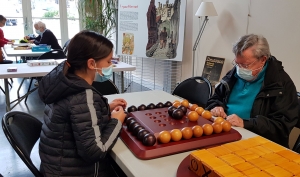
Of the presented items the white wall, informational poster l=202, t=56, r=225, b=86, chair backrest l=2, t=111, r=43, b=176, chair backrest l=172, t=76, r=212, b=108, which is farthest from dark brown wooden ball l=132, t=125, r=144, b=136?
informational poster l=202, t=56, r=225, b=86

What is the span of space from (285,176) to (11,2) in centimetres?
724

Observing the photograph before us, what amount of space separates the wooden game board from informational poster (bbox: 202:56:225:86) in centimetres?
189

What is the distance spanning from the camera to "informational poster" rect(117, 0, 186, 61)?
349 centimetres

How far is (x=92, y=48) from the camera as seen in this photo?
1.13 m

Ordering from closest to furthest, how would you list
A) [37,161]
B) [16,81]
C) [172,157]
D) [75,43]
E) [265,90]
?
[172,157] < [75,43] < [265,90] < [37,161] < [16,81]

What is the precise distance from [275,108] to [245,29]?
1499mm

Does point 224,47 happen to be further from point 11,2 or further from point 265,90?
point 11,2

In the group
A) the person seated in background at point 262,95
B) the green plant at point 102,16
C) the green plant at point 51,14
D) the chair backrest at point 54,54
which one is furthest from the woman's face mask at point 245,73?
the green plant at point 51,14

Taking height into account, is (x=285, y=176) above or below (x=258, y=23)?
below

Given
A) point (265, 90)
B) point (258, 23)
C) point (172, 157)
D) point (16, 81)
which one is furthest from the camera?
point (16, 81)

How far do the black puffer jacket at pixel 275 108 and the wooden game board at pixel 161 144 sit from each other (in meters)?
0.32

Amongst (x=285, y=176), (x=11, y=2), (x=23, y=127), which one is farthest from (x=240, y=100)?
(x=11, y=2)

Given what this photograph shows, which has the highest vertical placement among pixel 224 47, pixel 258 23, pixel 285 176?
pixel 258 23

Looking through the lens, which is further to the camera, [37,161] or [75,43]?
[37,161]
